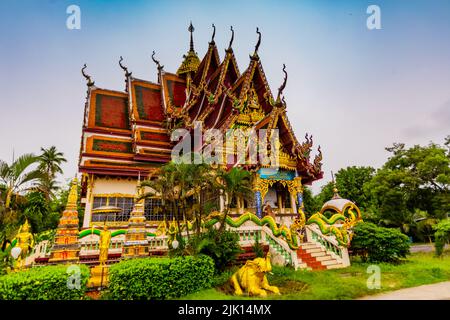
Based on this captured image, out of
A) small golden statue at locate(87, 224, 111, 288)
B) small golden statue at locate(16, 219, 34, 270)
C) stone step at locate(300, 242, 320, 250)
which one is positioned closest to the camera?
small golden statue at locate(87, 224, 111, 288)

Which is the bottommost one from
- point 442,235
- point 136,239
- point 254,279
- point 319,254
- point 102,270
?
point 254,279

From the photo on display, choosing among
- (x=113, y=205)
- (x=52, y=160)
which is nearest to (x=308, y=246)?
(x=113, y=205)

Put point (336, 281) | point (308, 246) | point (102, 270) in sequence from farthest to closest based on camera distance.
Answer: point (308, 246)
point (336, 281)
point (102, 270)

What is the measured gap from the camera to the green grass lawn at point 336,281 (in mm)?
5867

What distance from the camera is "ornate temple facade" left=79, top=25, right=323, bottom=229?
42.3 ft

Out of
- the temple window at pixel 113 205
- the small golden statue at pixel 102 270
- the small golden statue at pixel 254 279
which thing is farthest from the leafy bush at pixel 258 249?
the temple window at pixel 113 205

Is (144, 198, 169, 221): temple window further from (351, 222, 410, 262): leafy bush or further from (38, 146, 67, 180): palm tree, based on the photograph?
(38, 146, 67, 180): palm tree

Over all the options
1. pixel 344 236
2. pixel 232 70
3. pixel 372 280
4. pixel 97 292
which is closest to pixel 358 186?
pixel 232 70

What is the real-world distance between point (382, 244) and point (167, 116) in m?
14.4

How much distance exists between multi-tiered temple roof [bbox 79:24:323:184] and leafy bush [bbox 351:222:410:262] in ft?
13.6

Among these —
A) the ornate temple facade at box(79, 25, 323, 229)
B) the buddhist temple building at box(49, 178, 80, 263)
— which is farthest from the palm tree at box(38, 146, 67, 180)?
the buddhist temple building at box(49, 178, 80, 263)

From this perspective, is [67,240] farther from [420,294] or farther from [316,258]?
[420,294]

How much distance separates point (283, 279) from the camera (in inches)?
289

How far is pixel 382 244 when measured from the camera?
9.56 m
